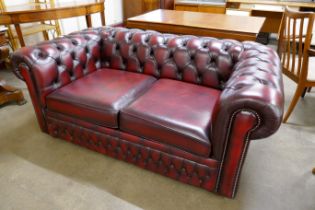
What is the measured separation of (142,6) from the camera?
16.6 ft

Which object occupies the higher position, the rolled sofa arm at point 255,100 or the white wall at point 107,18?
the rolled sofa arm at point 255,100

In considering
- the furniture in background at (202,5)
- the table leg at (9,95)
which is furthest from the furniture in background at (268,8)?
→ the table leg at (9,95)

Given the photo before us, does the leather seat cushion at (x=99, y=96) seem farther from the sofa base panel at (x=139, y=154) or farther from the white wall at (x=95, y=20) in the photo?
the white wall at (x=95, y=20)

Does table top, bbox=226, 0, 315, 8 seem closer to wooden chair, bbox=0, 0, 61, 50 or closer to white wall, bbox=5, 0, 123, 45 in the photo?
white wall, bbox=5, 0, 123, 45

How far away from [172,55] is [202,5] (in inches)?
132

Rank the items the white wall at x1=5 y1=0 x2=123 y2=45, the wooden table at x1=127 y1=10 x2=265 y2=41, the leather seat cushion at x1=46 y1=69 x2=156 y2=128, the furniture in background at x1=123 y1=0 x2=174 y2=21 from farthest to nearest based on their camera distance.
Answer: the furniture in background at x1=123 y1=0 x2=174 y2=21, the white wall at x1=5 y1=0 x2=123 y2=45, the wooden table at x1=127 y1=10 x2=265 y2=41, the leather seat cushion at x1=46 y1=69 x2=156 y2=128

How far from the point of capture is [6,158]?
1.73m

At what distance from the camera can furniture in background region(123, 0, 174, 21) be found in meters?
Result: 4.83

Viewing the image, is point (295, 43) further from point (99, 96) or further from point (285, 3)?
point (285, 3)

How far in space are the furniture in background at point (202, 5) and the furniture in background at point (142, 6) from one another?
210 millimetres

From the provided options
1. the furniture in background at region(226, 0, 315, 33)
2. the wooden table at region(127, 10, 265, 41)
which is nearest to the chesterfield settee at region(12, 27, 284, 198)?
the wooden table at region(127, 10, 265, 41)

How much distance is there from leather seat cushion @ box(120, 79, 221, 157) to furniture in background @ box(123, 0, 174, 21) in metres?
3.69

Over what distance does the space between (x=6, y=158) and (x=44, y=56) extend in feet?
2.67

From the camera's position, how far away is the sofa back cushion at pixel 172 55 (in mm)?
1706
